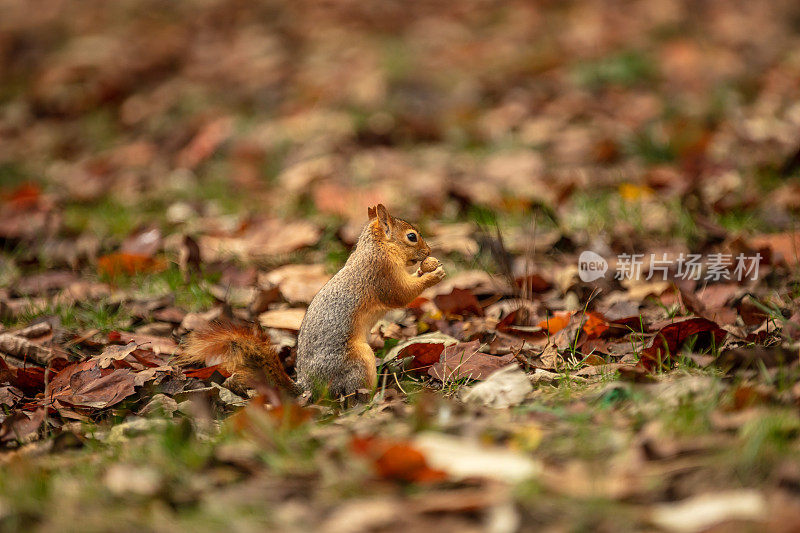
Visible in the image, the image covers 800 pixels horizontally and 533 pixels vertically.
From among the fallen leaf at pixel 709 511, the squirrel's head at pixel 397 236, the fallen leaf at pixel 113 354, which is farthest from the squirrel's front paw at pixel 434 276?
the fallen leaf at pixel 709 511

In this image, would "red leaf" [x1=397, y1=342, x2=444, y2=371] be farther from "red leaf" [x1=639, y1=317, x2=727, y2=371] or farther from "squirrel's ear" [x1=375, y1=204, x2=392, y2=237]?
"red leaf" [x1=639, y1=317, x2=727, y2=371]

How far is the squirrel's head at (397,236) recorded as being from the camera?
2.86m

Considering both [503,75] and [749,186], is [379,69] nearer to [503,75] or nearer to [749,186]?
[503,75]

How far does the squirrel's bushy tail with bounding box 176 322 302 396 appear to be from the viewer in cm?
268

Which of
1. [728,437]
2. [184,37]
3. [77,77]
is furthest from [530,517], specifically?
[184,37]

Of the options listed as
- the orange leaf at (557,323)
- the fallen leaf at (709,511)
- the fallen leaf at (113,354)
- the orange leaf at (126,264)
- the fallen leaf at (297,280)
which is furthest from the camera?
the orange leaf at (126,264)

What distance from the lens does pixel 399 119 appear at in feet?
21.5

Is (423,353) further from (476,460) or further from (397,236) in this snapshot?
(476,460)

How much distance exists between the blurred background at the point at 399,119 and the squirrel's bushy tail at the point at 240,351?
1482mm

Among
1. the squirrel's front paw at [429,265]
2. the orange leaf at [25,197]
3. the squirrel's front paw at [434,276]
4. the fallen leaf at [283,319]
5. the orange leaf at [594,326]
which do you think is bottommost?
the fallen leaf at [283,319]

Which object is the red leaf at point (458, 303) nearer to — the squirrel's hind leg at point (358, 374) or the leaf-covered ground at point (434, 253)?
the leaf-covered ground at point (434, 253)

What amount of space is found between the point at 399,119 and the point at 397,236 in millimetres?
3781

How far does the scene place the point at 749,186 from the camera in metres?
4.63

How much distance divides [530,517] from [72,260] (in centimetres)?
338
